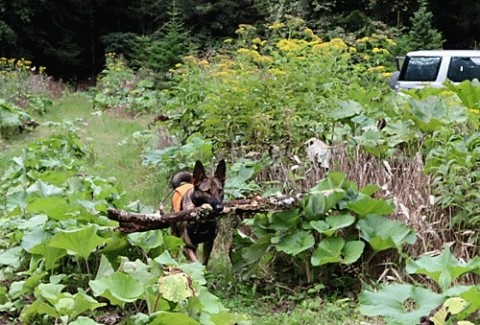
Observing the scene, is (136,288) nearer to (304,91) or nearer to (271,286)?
(271,286)

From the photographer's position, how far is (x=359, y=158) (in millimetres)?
5094

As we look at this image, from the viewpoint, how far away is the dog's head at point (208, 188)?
4.31 metres

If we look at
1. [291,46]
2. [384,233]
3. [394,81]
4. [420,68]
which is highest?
[291,46]

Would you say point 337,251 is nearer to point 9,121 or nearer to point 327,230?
point 327,230

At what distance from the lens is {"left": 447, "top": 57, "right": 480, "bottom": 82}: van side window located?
43.3 ft

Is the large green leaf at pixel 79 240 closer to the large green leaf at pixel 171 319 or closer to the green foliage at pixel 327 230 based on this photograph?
the large green leaf at pixel 171 319

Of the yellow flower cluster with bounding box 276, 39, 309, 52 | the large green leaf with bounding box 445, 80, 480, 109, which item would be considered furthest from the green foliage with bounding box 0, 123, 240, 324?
the large green leaf with bounding box 445, 80, 480, 109

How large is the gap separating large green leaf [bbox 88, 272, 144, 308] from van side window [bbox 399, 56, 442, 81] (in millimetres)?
11313

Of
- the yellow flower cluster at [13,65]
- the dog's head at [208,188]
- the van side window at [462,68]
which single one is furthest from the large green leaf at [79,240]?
the yellow flower cluster at [13,65]

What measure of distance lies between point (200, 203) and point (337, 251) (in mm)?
907

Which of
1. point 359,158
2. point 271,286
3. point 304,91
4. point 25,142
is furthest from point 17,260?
point 25,142

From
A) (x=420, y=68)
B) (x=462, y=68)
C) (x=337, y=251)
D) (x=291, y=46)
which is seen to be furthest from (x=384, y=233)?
(x=420, y=68)

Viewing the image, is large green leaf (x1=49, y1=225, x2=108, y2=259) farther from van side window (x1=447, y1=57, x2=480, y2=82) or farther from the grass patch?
van side window (x1=447, y1=57, x2=480, y2=82)

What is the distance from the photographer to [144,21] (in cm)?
2683
